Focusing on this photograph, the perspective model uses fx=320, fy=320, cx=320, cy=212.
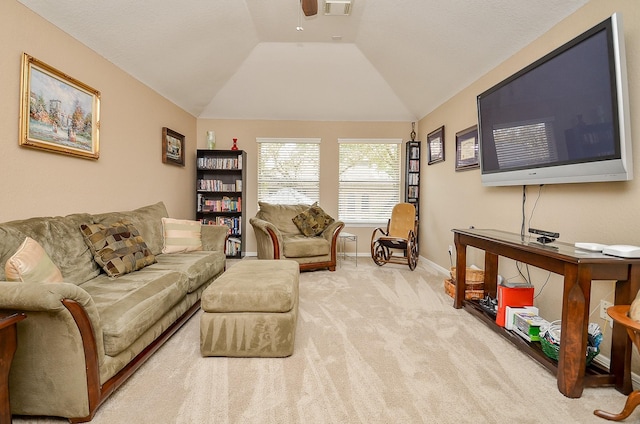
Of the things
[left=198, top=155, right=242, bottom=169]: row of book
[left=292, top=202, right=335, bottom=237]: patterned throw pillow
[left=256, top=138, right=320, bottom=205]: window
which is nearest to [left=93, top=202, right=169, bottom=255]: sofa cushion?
[left=198, top=155, right=242, bottom=169]: row of book

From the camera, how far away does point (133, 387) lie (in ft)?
5.89

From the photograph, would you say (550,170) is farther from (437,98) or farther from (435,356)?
(437,98)

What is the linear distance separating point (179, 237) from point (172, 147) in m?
1.78

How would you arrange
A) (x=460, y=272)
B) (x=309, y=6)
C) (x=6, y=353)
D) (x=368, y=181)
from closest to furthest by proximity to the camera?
(x=6, y=353) < (x=309, y=6) < (x=460, y=272) < (x=368, y=181)

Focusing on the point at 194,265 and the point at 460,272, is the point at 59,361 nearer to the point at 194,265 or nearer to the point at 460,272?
the point at 194,265

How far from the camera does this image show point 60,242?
221 cm

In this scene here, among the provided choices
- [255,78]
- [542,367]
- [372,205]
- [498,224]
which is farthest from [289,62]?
[542,367]

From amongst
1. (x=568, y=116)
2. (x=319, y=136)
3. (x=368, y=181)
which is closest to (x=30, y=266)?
(x=568, y=116)

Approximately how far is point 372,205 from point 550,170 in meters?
3.59

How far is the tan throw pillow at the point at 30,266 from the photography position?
162 centimetres

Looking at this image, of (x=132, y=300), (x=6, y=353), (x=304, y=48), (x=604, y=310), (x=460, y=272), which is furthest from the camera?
(x=304, y=48)

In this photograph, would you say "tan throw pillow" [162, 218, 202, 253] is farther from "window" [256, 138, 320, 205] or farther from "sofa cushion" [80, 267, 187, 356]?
"window" [256, 138, 320, 205]

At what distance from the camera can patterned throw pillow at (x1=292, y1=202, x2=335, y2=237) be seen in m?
4.87

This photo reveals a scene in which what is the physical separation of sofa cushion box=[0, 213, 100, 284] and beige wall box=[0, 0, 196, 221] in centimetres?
28
